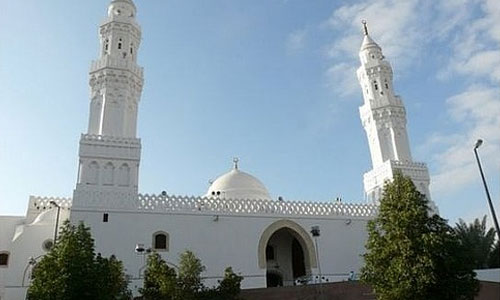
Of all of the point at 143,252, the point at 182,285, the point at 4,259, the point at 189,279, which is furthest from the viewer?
the point at 4,259

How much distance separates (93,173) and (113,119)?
10.1 ft

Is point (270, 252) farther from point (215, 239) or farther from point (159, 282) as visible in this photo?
point (159, 282)

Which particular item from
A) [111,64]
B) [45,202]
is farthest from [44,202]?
[111,64]

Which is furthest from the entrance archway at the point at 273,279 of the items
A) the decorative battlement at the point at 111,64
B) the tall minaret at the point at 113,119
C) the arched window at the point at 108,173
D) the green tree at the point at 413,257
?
the decorative battlement at the point at 111,64

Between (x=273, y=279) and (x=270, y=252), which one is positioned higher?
(x=270, y=252)

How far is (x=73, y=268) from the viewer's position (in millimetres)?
12727

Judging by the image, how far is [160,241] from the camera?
65.2 ft

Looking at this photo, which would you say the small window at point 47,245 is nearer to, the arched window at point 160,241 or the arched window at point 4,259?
the arched window at point 4,259

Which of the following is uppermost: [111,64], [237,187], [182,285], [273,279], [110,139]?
[111,64]

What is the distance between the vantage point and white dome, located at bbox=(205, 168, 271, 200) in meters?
26.3

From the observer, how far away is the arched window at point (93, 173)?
64.4 ft

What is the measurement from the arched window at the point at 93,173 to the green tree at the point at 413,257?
39.8 feet

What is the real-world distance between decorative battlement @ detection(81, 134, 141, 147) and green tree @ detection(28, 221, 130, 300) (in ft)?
23.8

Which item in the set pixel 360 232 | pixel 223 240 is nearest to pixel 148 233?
pixel 223 240
